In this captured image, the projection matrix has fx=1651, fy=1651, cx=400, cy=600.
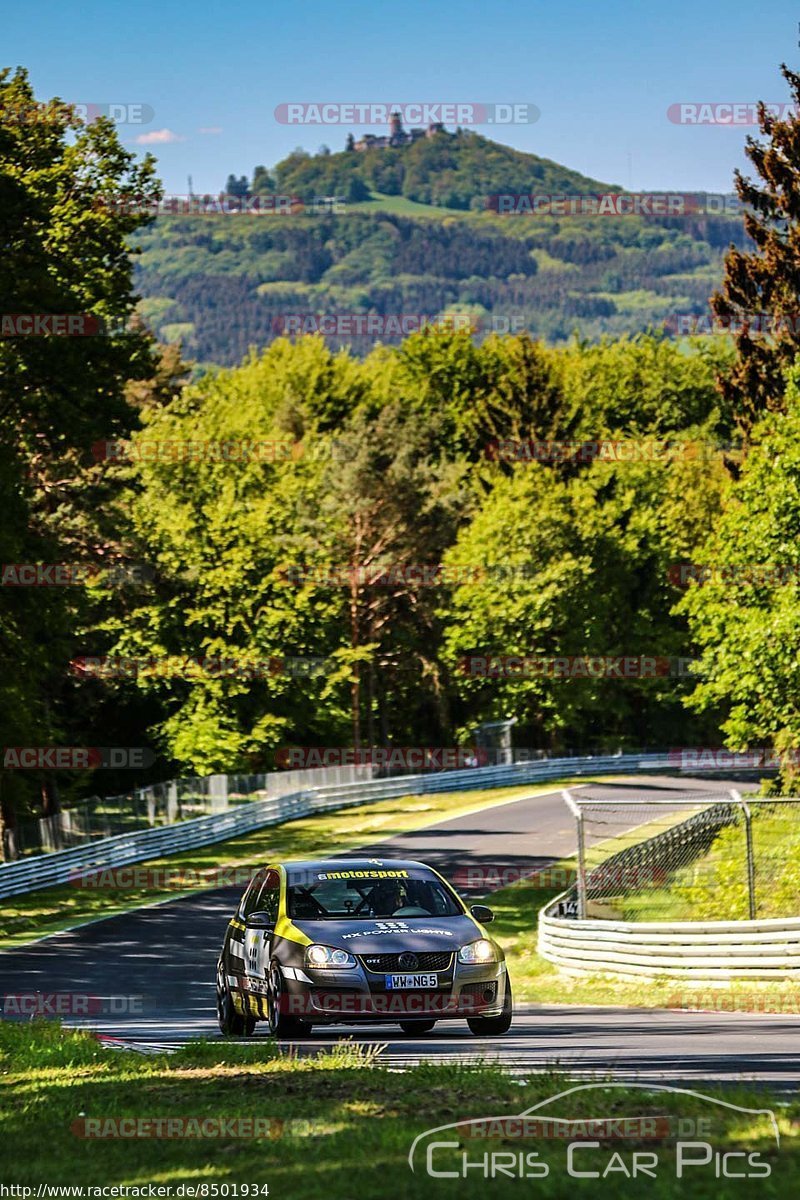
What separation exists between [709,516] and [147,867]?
1794 inches

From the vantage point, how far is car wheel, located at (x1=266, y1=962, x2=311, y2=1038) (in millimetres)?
13016

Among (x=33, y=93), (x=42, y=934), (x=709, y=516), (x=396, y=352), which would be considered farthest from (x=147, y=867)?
(x=396, y=352)

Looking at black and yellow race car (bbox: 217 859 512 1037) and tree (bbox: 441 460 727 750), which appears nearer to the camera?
black and yellow race car (bbox: 217 859 512 1037)

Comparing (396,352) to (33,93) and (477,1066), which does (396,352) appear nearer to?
(33,93)

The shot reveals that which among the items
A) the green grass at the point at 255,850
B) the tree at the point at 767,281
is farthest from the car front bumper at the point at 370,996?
the tree at the point at 767,281

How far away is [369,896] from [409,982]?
1.39m

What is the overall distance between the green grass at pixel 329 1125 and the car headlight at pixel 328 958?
142 cm

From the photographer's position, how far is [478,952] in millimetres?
13117

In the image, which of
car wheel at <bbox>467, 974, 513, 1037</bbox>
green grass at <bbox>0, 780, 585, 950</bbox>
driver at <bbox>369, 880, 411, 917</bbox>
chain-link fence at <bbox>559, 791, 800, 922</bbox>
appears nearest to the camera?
car wheel at <bbox>467, 974, 513, 1037</bbox>

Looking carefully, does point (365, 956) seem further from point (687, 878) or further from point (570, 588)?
point (570, 588)

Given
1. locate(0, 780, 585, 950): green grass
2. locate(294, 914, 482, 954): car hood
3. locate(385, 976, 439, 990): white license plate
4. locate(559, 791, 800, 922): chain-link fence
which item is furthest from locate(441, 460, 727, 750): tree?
locate(385, 976, 439, 990): white license plate

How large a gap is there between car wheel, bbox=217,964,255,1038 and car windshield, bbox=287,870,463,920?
1.20m

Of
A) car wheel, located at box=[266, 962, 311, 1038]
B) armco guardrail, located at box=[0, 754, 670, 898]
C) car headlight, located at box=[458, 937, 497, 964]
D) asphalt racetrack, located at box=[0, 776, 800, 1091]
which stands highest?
car headlight, located at box=[458, 937, 497, 964]

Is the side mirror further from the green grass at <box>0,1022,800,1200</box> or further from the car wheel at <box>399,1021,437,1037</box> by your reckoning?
the green grass at <box>0,1022,800,1200</box>
